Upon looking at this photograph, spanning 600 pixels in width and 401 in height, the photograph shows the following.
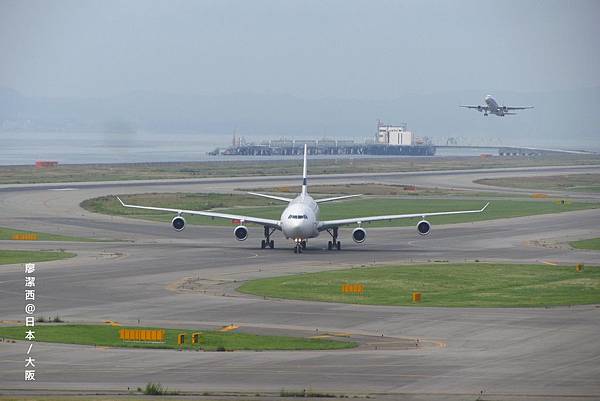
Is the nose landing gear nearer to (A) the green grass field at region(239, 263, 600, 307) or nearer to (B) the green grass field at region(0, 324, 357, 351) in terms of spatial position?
(A) the green grass field at region(239, 263, 600, 307)

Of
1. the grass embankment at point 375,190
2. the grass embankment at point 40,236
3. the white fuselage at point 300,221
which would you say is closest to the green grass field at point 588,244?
the white fuselage at point 300,221

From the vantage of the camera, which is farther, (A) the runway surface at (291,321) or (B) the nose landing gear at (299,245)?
(B) the nose landing gear at (299,245)

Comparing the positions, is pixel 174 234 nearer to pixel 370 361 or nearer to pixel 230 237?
pixel 230 237

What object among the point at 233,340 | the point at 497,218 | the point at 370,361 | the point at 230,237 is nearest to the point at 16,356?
the point at 233,340

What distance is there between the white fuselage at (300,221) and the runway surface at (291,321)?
2390 millimetres

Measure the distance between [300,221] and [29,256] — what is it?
2150 centimetres

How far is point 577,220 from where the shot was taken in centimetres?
13825

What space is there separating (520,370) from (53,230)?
77058mm

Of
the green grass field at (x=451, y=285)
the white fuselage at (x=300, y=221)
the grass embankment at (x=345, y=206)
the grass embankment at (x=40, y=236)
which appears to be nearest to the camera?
the green grass field at (x=451, y=285)

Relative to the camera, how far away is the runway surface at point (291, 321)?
46.9 metres

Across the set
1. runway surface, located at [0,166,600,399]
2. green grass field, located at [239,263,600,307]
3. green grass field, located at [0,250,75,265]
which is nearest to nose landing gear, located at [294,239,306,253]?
runway surface, located at [0,166,600,399]

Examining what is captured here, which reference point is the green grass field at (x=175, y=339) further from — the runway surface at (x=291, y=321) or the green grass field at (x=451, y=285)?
the green grass field at (x=451, y=285)

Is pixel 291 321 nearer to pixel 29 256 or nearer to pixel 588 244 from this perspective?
pixel 29 256

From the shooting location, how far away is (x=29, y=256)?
9475cm
